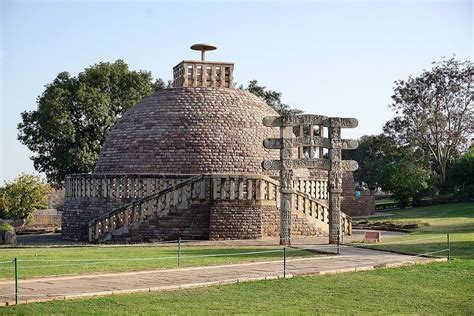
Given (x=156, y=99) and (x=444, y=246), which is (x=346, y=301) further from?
(x=156, y=99)

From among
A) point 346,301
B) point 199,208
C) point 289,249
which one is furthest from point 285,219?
point 346,301

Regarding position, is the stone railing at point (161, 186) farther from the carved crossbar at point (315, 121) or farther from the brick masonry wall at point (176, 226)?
the carved crossbar at point (315, 121)

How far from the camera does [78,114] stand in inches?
1473

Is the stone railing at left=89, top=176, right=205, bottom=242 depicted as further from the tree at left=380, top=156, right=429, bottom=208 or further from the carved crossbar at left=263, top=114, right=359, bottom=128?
the tree at left=380, top=156, right=429, bottom=208

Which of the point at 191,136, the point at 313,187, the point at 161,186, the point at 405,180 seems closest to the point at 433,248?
the point at 313,187

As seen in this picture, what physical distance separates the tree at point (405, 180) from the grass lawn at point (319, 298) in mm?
31434

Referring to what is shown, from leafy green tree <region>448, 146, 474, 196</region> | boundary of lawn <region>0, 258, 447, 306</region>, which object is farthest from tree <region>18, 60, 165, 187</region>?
boundary of lawn <region>0, 258, 447, 306</region>

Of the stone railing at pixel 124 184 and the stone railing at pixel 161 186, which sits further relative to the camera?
the stone railing at pixel 124 184

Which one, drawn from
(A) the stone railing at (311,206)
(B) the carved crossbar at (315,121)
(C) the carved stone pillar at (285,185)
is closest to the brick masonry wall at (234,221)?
(A) the stone railing at (311,206)

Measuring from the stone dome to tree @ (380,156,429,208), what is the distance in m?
18.9

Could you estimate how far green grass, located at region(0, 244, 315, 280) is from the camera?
1316 centimetres

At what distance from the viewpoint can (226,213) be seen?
75.7 ft

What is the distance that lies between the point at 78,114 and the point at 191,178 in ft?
53.0

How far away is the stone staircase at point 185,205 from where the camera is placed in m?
23.1
